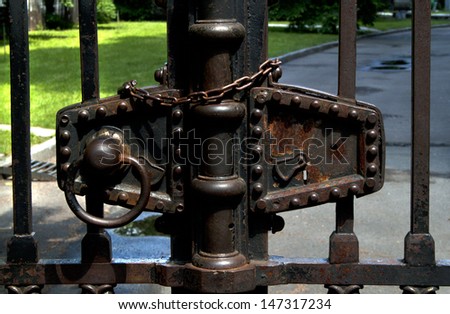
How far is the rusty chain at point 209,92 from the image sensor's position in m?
1.91

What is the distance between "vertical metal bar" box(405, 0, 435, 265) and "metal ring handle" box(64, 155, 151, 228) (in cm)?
63

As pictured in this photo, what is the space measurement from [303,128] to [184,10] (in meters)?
0.39

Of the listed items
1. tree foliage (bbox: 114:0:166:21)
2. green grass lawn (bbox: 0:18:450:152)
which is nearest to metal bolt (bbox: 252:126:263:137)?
green grass lawn (bbox: 0:18:450:152)

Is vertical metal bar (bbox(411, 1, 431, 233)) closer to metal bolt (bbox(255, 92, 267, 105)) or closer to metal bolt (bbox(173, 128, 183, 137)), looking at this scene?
metal bolt (bbox(255, 92, 267, 105))

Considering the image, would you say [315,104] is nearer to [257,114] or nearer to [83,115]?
[257,114]

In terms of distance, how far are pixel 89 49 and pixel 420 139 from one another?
80 centimetres

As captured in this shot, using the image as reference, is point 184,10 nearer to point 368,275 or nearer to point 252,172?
point 252,172

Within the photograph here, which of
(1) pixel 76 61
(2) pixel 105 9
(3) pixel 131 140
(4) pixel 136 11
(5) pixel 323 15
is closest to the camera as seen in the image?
(3) pixel 131 140

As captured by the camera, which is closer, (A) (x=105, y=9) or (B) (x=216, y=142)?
(B) (x=216, y=142)

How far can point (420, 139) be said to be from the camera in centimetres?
203

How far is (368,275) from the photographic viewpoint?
2076 millimetres

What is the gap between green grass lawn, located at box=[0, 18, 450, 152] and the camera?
1143 centimetres

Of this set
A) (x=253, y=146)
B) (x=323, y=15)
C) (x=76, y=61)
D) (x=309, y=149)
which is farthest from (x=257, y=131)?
(x=323, y=15)

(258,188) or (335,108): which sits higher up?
(335,108)
